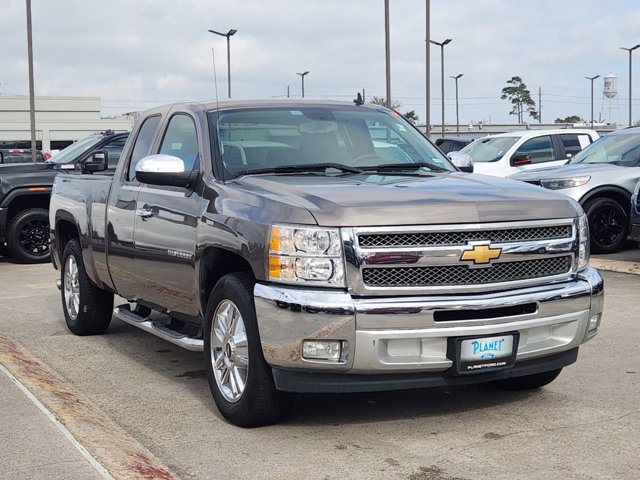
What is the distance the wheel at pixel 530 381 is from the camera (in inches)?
235

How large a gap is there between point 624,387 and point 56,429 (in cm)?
337

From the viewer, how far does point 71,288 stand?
8.49 meters

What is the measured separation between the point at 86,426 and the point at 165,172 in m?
1.64

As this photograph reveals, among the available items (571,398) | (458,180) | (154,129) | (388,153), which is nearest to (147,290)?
(154,129)

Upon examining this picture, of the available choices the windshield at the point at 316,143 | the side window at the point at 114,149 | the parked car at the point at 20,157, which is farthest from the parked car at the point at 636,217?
the parked car at the point at 20,157

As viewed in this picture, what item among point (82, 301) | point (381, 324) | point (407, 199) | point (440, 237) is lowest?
point (82, 301)

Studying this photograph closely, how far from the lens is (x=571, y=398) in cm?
588

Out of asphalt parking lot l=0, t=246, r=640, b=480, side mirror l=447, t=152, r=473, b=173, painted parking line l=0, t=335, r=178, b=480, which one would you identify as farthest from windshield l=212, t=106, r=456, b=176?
painted parking line l=0, t=335, r=178, b=480

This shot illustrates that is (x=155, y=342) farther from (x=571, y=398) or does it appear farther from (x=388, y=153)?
(x=571, y=398)

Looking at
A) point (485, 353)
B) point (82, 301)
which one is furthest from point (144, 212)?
point (485, 353)

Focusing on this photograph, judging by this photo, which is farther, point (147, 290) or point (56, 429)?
point (147, 290)

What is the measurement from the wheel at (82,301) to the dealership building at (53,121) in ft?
252

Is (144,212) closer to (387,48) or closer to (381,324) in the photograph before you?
(381,324)

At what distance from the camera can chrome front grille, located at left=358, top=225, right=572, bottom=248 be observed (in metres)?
4.89
